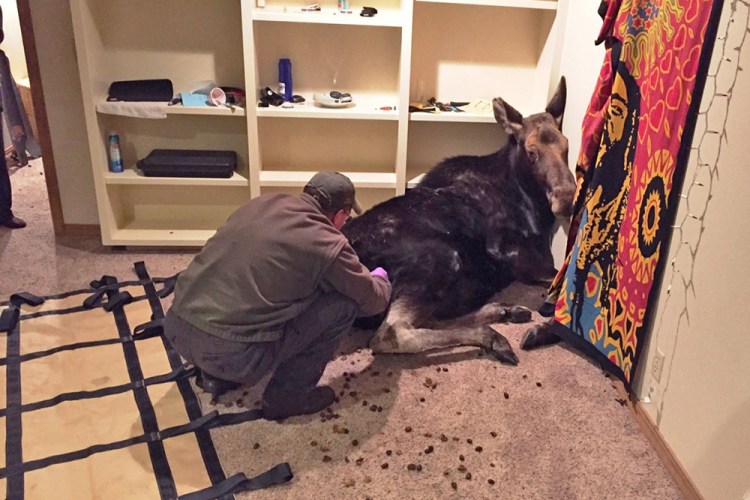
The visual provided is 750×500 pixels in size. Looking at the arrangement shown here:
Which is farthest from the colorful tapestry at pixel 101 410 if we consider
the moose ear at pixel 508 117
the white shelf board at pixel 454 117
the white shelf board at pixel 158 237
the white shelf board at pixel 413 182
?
the moose ear at pixel 508 117

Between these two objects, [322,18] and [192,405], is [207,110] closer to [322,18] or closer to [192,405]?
[322,18]

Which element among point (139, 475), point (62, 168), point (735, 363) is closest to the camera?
point (735, 363)

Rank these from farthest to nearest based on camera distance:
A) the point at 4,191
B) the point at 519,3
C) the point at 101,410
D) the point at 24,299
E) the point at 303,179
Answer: the point at 4,191 → the point at 303,179 → the point at 519,3 → the point at 24,299 → the point at 101,410

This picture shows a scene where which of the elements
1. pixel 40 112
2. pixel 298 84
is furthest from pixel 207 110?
pixel 40 112

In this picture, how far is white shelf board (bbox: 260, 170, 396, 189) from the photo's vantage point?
10.9 ft

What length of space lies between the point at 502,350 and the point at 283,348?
36.5 inches

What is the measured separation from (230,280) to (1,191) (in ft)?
7.81

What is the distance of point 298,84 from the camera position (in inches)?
137

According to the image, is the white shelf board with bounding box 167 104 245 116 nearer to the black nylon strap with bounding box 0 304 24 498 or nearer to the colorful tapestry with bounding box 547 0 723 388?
the black nylon strap with bounding box 0 304 24 498

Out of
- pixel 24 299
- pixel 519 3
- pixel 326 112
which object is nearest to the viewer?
pixel 24 299

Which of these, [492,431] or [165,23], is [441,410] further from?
[165,23]

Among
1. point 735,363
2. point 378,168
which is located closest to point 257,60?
point 378,168

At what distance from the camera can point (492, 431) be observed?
218 cm

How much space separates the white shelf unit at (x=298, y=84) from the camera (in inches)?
127
